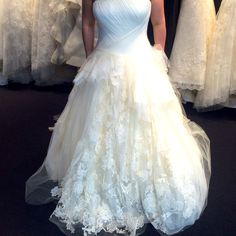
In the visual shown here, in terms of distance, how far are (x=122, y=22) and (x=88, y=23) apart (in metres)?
0.21

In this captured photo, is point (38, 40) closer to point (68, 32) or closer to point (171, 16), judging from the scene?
point (68, 32)

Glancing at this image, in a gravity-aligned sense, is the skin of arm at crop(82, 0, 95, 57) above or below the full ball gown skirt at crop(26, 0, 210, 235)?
above

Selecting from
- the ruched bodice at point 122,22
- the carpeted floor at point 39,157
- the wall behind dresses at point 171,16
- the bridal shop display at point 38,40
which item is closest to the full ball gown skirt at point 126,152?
the ruched bodice at point 122,22

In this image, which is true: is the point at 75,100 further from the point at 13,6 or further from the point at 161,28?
the point at 13,6

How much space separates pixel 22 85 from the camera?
3592mm

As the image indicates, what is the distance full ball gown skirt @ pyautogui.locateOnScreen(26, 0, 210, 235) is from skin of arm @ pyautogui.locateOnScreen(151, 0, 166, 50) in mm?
58

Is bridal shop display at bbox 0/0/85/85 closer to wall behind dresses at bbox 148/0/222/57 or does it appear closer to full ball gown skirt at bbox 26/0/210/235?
wall behind dresses at bbox 148/0/222/57

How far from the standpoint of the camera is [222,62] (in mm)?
2889

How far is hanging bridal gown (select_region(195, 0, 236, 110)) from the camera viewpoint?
285 centimetres

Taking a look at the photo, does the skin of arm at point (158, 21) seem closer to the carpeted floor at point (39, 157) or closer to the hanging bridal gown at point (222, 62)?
the carpeted floor at point (39, 157)

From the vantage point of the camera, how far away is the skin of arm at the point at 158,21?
5.69 feet

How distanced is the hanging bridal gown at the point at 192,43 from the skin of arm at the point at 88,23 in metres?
1.28

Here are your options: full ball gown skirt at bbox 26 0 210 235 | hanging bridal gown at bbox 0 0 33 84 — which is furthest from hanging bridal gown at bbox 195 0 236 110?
hanging bridal gown at bbox 0 0 33 84

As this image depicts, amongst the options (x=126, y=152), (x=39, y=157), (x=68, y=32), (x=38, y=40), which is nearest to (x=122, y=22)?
(x=126, y=152)
